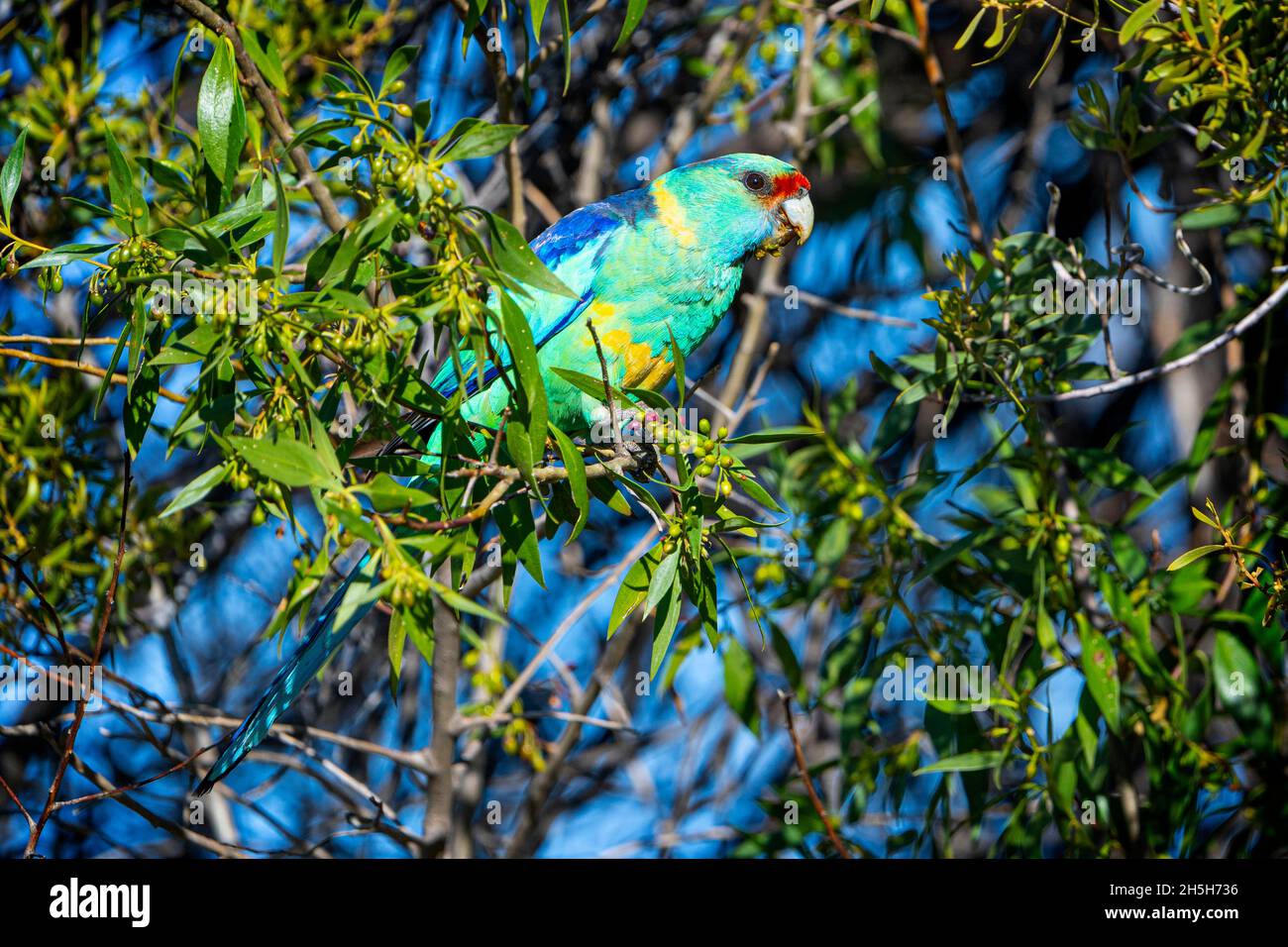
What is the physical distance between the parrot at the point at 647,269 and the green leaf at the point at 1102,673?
1258 mm

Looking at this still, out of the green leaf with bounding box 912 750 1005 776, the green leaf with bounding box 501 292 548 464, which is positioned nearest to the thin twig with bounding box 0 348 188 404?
the green leaf with bounding box 501 292 548 464

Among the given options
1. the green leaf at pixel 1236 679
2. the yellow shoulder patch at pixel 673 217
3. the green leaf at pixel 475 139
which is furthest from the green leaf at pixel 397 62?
the green leaf at pixel 1236 679

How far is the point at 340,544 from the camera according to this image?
2.39 metres

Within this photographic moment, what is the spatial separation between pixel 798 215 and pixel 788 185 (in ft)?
0.33

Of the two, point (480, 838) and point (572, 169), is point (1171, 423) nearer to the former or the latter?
point (572, 169)

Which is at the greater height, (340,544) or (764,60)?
(764,60)

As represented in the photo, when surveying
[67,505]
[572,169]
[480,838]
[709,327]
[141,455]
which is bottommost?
[480,838]

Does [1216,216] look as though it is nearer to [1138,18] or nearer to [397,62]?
[1138,18]

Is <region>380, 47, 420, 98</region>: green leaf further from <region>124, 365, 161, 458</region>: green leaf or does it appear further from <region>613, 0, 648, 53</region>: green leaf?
<region>124, 365, 161, 458</region>: green leaf

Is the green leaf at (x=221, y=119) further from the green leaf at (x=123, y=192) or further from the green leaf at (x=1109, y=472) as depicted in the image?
the green leaf at (x=1109, y=472)

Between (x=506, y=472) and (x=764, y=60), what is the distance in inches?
107

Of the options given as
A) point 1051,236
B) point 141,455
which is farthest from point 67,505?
point 1051,236

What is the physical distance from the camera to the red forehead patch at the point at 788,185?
328cm

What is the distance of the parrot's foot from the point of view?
2.49 meters
